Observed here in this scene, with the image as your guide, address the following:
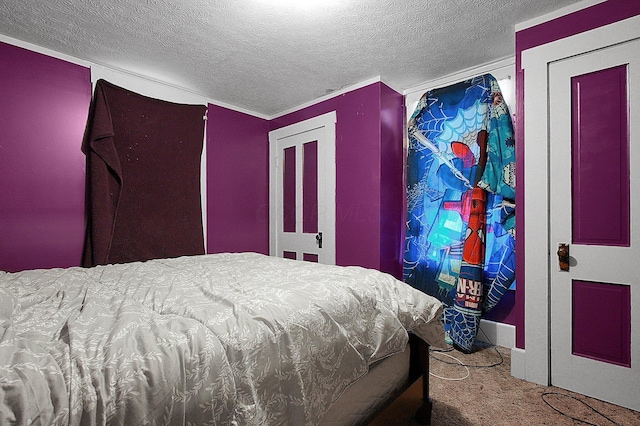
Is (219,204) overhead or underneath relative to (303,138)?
underneath

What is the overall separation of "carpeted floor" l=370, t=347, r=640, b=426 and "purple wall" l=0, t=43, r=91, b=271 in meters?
2.78

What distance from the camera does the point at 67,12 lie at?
2148mm

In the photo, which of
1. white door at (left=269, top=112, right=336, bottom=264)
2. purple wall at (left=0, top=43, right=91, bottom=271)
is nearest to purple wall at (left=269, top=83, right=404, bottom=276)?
white door at (left=269, top=112, right=336, bottom=264)

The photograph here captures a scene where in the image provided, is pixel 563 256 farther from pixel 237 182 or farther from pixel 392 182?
pixel 237 182

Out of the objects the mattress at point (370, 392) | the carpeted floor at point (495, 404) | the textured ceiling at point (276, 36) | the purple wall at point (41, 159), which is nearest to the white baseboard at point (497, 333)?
the carpeted floor at point (495, 404)

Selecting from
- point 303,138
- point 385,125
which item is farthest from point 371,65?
point 303,138

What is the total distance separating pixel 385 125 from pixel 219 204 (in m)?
2.02

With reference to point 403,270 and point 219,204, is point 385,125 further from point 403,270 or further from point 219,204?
point 219,204

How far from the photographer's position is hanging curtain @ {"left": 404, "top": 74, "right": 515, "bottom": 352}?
268 centimetres

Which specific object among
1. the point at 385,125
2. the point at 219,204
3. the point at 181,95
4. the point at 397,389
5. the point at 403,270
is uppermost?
the point at 181,95

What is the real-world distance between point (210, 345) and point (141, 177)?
8.69ft

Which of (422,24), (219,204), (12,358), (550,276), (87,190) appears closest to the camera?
(12,358)

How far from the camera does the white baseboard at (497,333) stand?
2.73 metres

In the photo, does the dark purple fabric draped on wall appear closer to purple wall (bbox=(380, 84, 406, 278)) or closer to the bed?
the bed
